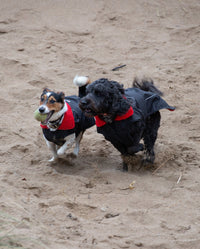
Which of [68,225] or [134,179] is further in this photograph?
[134,179]

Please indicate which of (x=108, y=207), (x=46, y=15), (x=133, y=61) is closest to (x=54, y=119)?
(x=108, y=207)

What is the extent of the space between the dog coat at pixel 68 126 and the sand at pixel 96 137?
0.36 metres

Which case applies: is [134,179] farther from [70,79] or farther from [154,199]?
[70,79]

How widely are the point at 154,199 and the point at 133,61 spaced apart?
12.6 ft

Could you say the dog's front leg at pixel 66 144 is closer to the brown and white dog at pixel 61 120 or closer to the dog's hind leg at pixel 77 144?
the brown and white dog at pixel 61 120

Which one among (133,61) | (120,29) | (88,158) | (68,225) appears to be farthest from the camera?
(120,29)

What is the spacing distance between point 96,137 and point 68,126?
100 cm

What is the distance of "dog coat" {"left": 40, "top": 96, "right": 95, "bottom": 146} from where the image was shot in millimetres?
4336

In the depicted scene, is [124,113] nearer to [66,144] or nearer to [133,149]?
[133,149]

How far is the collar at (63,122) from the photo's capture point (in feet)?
14.1

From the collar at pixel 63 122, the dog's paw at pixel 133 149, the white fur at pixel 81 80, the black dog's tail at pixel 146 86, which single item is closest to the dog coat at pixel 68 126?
the collar at pixel 63 122

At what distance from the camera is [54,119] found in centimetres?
427

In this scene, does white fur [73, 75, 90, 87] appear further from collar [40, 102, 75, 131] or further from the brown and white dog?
collar [40, 102, 75, 131]

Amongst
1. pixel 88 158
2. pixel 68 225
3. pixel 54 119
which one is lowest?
pixel 88 158
